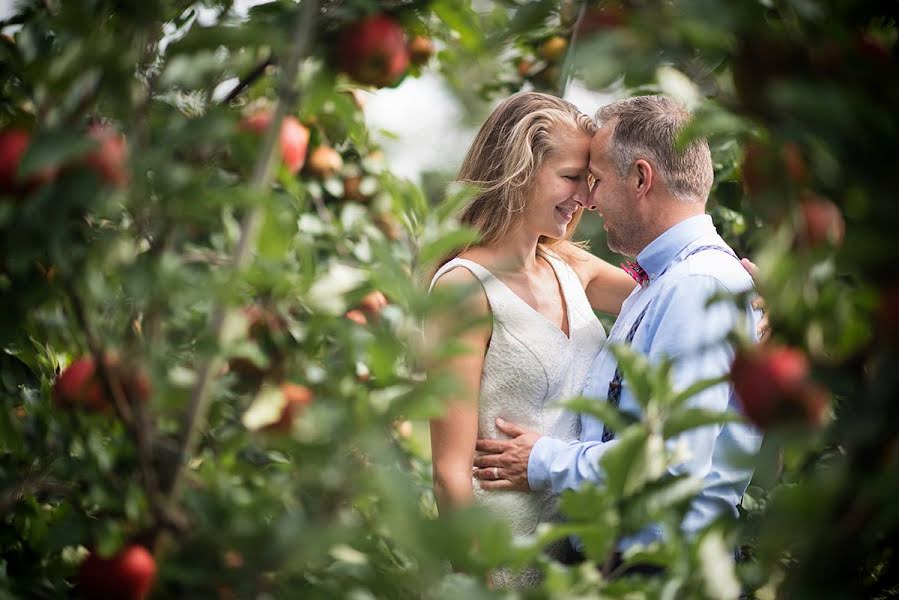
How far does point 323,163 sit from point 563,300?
737mm

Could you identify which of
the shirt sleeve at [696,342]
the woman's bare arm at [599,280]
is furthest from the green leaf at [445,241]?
the woman's bare arm at [599,280]

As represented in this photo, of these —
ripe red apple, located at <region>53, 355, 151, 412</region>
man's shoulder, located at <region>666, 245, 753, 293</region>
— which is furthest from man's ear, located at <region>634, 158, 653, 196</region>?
ripe red apple, located at <region>53, 355, 151, 412</region>

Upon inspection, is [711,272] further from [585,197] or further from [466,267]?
[466,267]

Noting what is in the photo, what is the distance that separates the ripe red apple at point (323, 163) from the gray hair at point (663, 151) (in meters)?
0.75

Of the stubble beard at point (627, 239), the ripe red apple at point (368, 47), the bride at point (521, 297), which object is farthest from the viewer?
the stubble beard at point (627, 239)

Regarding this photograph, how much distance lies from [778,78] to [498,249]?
1453mm

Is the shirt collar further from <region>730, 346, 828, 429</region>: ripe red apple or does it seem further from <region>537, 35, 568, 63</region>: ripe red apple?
<region>730, 346, 828, 429</region>: ripe red apple

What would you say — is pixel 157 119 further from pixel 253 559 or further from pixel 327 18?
pixel 253 559

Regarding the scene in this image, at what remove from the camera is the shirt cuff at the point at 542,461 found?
1844mm

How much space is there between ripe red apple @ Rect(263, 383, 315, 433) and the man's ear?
1220 mm

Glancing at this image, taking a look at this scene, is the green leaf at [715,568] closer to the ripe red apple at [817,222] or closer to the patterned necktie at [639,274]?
the ripe red apple at [817,222]

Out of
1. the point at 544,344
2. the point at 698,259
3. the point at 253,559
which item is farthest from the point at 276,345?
the point at 698,259

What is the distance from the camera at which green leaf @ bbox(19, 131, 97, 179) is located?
734 mm

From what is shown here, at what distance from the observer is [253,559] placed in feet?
2.60
